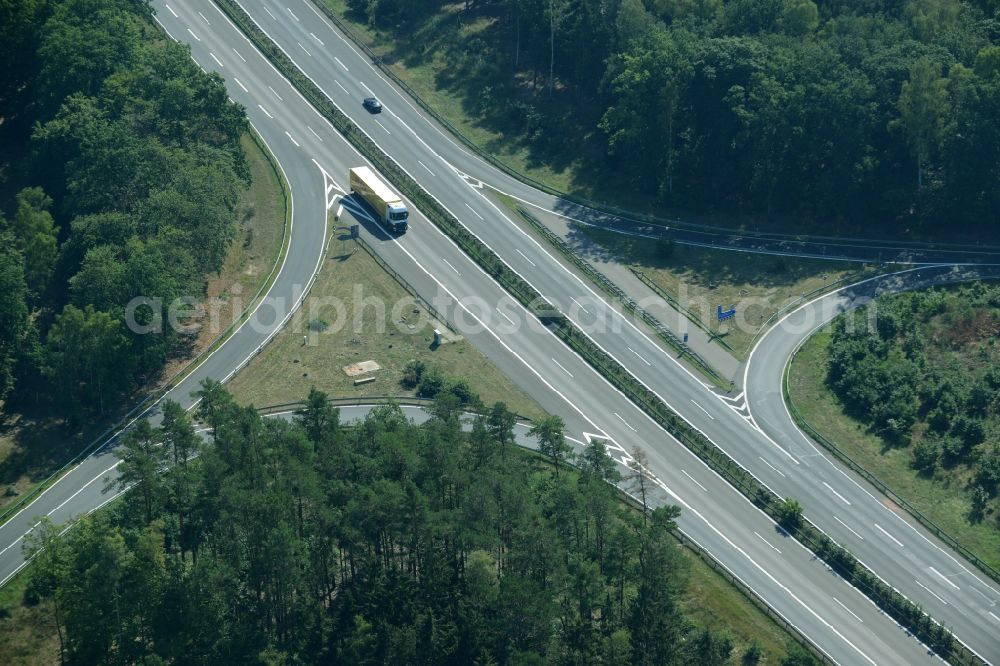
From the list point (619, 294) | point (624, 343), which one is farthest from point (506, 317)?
point (619, 294)

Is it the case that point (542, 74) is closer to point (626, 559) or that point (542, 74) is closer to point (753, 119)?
point (753, 119)

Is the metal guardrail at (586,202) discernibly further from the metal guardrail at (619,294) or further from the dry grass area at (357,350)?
the dry grass area at (357,350)

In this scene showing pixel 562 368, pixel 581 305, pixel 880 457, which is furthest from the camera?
pixel 581 305

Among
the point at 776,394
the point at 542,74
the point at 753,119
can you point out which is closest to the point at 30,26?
the point at 542,74

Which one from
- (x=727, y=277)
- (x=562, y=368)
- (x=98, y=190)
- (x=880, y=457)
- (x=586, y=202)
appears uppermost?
(x=586, y=202)

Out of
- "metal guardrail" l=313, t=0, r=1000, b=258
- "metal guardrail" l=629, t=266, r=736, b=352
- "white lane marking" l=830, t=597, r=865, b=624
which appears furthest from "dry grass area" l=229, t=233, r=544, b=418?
"white lane marking" l=830, t=597, r=865, b=624

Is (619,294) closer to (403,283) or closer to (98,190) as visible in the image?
(403,283)
